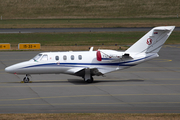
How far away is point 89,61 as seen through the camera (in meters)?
29.3

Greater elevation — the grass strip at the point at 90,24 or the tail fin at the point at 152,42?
the grass strip at the point at 90,24

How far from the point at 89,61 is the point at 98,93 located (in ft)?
16.8

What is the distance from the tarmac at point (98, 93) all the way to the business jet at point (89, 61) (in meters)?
1.23

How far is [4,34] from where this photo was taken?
251 ft

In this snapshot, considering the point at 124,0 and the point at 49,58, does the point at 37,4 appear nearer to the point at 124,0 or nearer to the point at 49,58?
the point at 124,0

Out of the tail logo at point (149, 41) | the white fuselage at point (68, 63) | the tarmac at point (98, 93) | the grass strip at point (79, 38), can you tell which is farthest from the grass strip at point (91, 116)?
the grass strip at point (79, 38)

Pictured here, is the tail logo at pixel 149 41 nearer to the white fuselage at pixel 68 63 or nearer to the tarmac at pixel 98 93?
the white fuselage at pixel 68 63

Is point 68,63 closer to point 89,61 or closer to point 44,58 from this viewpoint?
point 89,61

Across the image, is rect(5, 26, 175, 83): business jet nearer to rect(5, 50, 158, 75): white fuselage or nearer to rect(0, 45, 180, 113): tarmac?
rect(5, 50, 158, 75): white fuselage

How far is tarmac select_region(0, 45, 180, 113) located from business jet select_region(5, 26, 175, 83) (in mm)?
1234

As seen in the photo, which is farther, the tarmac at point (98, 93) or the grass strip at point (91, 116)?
the tarmac at point (98, 93)

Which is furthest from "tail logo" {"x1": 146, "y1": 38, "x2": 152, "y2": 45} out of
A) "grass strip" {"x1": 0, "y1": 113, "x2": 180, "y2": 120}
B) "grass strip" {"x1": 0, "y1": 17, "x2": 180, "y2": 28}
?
"grass strip" {"x1": 0, "y1": 17, "x2": 180, "y2": 28}

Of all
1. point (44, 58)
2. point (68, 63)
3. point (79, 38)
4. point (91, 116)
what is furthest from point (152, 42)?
point (79, 38)

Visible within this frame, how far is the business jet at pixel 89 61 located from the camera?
29.0 meters
